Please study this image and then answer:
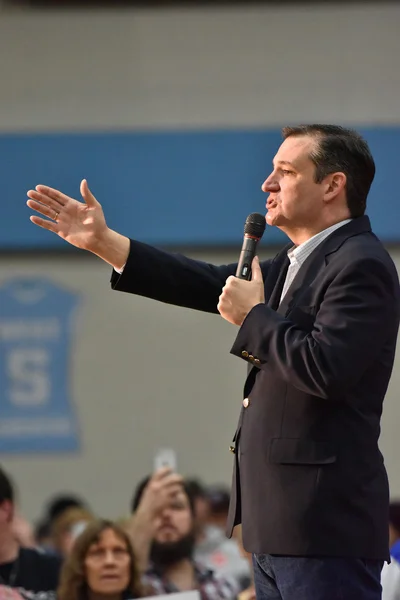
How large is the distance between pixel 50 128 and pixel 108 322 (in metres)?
1.34

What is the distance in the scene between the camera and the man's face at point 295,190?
2.07 metres

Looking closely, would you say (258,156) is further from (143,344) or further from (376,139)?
(143,344)

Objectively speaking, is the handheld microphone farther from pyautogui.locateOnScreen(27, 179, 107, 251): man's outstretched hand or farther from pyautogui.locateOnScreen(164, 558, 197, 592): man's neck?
pyautogui.locateOnScreen(164, 558, 197, 592): man's neck

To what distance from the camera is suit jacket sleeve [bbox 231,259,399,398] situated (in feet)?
6.02

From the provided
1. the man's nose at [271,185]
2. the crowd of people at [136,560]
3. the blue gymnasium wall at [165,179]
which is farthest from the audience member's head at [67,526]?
the man's nose at [271,185]

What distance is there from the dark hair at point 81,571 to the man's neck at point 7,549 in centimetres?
20

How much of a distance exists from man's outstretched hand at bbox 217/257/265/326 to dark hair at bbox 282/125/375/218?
0.28 metres

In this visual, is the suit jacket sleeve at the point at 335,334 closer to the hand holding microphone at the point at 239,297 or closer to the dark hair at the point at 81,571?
the hand holding microphone at the point at 239,297

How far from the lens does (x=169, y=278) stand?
231 centimetres

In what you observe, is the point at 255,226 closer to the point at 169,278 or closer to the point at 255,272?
the point at 255,272

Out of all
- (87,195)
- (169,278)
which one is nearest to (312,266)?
(169,278)

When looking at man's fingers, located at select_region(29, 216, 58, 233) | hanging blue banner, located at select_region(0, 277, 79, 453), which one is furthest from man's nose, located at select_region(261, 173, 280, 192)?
hanging blue banner, located at select_region(0, 277, 79, 453)

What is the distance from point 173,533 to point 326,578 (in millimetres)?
2390

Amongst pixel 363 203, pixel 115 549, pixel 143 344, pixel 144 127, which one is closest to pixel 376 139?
pixel 144 127
